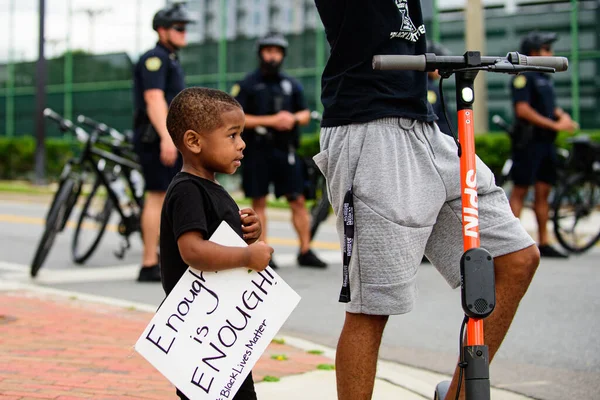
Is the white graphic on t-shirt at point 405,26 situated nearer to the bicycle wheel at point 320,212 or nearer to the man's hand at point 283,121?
the man's hand at point 283,121

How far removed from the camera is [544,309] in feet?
20.6

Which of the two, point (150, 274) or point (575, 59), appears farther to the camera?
point (575, 59)

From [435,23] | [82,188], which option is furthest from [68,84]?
[82,188]

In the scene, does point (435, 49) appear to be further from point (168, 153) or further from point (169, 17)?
point (168, 153)

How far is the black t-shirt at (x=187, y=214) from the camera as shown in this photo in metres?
2.85

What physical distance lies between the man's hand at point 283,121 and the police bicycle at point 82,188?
135 centimetres

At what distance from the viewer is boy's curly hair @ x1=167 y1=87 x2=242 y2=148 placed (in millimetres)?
2963

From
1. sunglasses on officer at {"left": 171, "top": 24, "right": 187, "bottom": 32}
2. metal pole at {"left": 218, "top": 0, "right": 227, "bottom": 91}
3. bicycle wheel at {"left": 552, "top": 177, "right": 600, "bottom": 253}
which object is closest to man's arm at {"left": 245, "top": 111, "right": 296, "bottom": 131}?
sunglasses on officer at {"left": 171, "top": 24, "right": 187, "bottom": 32}

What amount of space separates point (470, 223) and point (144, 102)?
477cm

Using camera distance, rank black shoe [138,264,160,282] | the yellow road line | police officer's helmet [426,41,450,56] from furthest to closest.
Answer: the yellow road line < police officer's helmet [426,41,450,56] < black shoe [138,264,160,282]

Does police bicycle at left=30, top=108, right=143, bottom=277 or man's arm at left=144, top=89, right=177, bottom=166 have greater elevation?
man's arm at left=144, top=89, right=177, bottom=166

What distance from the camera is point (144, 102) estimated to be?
7.24 m

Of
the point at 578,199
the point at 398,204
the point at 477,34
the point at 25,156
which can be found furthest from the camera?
the point at 25,156

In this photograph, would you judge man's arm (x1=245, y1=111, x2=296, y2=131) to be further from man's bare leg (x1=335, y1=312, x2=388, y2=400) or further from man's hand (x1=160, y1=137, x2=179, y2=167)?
man's bare leg (x1=335, y1=312, x2=388, y2=400)
